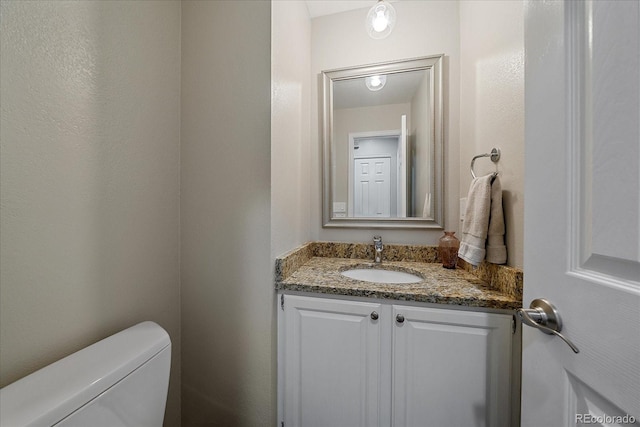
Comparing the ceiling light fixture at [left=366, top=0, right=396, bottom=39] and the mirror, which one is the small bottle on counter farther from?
the ceiling light fixture at [left=366, top=0, right=396, bottom=39]

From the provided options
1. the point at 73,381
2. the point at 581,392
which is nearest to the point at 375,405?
the point at 581,392

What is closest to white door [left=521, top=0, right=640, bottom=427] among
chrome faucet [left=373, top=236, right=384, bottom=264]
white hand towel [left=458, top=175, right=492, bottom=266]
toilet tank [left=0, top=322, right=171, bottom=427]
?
white hand towel [left=458, top=175, right=492, bottom=266]

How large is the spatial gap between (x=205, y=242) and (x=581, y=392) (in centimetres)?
116

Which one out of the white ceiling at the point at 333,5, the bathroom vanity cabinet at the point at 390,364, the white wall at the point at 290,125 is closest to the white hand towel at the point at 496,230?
the bathroom vanity cabinet at the point at 390,364

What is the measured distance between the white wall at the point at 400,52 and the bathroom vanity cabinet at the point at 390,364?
1.92 ft

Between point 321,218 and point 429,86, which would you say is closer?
point 429,86

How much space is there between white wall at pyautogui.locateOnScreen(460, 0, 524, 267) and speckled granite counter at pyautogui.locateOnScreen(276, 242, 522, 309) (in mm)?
169

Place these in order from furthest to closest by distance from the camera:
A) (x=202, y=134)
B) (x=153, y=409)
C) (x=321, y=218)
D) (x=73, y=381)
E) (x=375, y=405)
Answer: (x=321, y=218)
(x=202, y=134)
(x=375, y=405)
(x=153, y=409)
(x=73, y=381)

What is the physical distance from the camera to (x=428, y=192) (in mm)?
1392

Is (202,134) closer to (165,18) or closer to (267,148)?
(267,148)

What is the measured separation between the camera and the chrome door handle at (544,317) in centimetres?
45

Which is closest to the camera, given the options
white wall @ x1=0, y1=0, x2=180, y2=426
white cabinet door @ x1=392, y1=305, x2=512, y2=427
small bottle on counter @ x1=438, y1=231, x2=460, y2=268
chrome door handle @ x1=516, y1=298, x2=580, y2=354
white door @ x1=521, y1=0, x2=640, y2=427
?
white door @ x1=521, y1=0, x2=640, y2=427

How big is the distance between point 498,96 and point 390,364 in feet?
3.83

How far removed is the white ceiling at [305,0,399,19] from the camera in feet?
4.68
